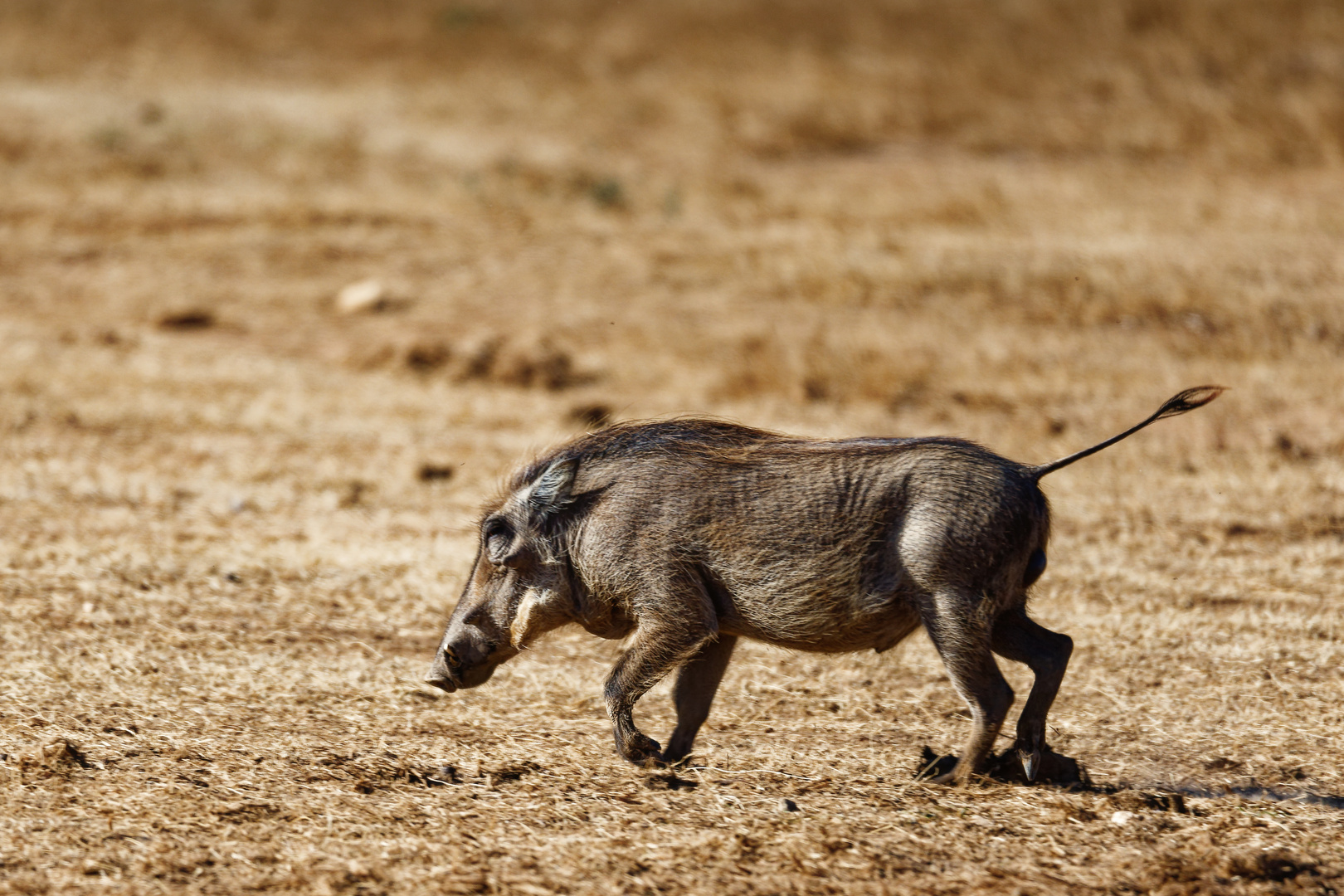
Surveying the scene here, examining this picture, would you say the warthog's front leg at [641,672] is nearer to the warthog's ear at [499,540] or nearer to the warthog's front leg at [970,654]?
the warthog's ear at [499,540]

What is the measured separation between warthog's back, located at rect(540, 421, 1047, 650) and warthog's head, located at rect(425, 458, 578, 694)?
92 mm

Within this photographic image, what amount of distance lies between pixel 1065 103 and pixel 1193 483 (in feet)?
30.0

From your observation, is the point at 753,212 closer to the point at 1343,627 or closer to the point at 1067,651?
the point at 1343,627

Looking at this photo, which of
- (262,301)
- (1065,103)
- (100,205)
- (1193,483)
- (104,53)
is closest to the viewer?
(1193,483)

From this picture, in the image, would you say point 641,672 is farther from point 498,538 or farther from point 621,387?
point 621,387

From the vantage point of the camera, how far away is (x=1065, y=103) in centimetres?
1619

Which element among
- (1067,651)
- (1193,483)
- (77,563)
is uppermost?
(1067,651)

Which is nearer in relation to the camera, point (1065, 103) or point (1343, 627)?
point (1343, 627)

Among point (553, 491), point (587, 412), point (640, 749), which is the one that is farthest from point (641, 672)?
point (587, 412)

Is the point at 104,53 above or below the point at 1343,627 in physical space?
above

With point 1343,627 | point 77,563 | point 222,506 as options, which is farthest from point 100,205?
point 1343,627

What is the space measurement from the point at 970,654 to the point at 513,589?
55.6 inches

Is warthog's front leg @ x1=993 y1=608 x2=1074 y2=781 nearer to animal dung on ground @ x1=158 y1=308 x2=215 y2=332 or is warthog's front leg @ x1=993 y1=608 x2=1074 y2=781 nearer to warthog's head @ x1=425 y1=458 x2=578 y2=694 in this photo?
warthog's head @ x1=425 y1=458 x2=578 y2=694

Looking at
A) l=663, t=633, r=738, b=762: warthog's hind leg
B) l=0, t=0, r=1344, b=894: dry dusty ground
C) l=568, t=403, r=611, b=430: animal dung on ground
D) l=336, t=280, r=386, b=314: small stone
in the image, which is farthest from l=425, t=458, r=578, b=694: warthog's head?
l=336, t=280, r=386, b=314: small stone
